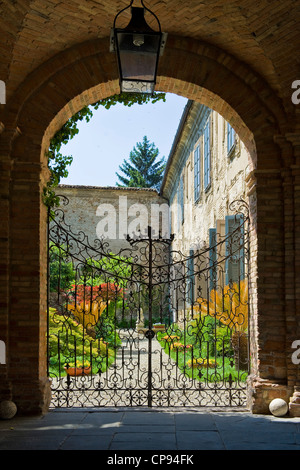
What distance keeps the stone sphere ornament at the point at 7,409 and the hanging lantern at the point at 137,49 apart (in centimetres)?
384

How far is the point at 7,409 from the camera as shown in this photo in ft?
Result: 19.5

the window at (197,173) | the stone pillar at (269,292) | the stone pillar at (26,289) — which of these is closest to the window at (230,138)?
the window at (197,173)

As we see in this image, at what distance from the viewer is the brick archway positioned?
6.22m

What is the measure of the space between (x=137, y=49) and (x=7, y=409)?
427 cm

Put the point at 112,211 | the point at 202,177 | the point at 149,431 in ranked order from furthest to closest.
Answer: the point at 112,211, the point at 202,177, the point at 149,431

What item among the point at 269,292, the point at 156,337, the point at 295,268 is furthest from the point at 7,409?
the point at 156,337

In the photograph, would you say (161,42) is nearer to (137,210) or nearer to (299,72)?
(299,72)

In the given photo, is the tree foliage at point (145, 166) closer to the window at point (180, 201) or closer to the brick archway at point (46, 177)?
the window at point (180, 201)

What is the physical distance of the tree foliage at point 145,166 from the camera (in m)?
43.1

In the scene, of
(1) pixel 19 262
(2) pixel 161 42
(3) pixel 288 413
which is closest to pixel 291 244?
(3) pixel 288 413

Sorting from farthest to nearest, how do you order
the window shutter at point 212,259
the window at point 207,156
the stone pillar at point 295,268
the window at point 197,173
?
the window at point 197,173
the window at point 207,156
the window shutter at point 212,259
the stone pillar at point 295,268

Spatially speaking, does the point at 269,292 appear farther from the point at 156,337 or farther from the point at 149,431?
the point at 156,337

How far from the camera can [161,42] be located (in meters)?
4.66

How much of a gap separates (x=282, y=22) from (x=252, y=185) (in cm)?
200
